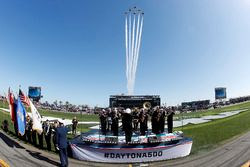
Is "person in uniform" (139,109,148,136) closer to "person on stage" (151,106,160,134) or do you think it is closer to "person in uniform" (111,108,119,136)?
"person on stage" (151,106,160,134)

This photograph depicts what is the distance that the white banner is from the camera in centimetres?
1057

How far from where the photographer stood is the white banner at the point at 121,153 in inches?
416

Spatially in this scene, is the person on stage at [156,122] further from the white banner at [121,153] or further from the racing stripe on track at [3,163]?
the racing stripe on track at [3,163]

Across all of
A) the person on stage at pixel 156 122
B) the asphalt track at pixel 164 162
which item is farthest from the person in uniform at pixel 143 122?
the asphalt track at pixel 164 162

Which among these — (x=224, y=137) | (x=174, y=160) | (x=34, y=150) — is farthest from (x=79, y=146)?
(x=224, y=137)

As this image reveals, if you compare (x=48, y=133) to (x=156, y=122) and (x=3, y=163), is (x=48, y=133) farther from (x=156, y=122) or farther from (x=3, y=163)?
(x=156, y=122)

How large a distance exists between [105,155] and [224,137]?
1008cm

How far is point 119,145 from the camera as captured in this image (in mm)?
11062

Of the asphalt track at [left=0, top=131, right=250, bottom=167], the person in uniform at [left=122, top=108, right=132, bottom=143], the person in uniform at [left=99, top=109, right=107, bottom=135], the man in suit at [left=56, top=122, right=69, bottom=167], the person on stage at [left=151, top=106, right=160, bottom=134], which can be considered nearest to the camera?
Result: the man in suit at [left=56, top=122, right=69, bottom=167]

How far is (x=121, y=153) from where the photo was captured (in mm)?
10562

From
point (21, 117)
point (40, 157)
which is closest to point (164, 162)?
point (40, 157)

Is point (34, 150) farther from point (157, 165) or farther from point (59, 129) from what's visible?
point (157, 165)

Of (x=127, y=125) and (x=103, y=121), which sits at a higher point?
(x=127, y=125)

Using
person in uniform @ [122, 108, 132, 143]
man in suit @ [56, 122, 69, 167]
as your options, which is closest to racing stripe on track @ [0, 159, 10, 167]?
man in suit @ [56, 122, 69, 167]
